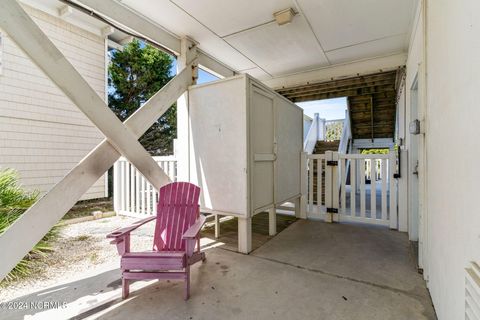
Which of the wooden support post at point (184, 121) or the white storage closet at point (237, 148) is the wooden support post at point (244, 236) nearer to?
the white storage closet at point (237, 148)

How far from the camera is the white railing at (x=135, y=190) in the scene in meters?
4.76

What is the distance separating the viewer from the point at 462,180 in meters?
1.30

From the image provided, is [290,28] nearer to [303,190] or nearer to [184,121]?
[184,121]

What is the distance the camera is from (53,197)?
223cm

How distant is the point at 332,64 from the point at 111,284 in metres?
5.22

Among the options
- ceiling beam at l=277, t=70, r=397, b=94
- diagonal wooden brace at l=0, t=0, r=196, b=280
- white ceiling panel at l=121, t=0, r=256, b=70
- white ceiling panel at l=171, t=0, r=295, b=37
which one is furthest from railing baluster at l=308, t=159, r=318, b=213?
diagonal wooden brace at l=0, t=0, r=196, b=280

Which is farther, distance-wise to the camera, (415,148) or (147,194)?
(147,194)

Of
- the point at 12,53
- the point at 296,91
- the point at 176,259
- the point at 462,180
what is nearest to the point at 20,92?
the point at 12,53

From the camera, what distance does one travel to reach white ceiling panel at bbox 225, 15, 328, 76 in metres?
3.65

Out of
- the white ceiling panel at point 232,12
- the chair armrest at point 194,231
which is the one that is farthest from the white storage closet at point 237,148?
the white ceiling panel at point 232,12

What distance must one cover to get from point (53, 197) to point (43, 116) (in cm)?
439

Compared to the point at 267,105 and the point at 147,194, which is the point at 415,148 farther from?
the point at 147,194

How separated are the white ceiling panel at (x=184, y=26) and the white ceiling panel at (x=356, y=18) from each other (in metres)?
1.51

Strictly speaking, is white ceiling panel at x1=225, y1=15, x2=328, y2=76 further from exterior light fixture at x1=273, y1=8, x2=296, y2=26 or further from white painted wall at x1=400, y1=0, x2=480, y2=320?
white painted wall at x1=400, y1=0, x2=480, y2=320
